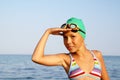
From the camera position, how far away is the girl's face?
3.98m

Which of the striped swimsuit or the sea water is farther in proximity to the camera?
the sea water

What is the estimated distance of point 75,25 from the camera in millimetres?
4008

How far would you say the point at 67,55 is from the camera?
13.9 ft

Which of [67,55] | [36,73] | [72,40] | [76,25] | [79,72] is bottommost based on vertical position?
[36,73]

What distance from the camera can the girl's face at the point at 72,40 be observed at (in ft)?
13.0

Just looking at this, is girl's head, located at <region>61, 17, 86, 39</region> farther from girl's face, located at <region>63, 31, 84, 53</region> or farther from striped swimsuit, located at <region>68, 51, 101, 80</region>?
striped swimsuit, located at <region>68, 51, 101, 80</region>

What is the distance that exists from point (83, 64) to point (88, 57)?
0.51 feet

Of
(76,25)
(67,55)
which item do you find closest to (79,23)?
(76,25)

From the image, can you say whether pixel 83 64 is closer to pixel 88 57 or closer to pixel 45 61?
pixel 88 57

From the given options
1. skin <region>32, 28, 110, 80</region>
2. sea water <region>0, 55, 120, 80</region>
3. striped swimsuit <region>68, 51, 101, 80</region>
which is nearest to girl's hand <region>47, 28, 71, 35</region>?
skin <region>32, 28, 110, 80</region>

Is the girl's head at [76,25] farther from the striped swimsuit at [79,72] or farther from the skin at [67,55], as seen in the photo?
the striped swimsuit at [79,72]

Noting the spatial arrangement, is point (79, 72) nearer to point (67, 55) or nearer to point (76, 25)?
point (67, 55)

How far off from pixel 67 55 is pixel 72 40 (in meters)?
0.33

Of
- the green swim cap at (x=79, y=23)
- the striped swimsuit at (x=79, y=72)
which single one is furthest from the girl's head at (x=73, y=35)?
the striped swimsuit at (x=79, y=72)
